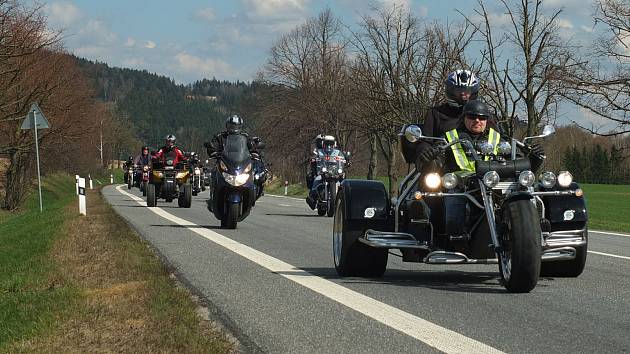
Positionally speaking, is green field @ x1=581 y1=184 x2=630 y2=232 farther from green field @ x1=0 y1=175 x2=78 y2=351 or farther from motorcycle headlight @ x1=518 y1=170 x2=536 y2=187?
green field @ x1=0 y1=175 x2=78 y2=351

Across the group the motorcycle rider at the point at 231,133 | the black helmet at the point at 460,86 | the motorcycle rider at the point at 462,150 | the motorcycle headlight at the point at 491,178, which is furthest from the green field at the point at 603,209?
the motorcycle headlight at the point at 491,178

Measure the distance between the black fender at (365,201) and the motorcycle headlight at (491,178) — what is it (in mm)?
1402

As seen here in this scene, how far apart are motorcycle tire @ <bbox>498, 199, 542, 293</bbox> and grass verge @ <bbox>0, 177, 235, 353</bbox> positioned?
7.29 ft

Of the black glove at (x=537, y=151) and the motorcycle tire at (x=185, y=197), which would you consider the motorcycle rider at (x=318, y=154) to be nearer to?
the motorcycle tire at (x=185, y=197)

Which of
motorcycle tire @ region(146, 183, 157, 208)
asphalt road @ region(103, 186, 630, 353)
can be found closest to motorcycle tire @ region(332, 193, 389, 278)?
asphalt road @ region(103, 186, 630, 353)

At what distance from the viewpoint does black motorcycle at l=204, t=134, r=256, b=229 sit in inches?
608

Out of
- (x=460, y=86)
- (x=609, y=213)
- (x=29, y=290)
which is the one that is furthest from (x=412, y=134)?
(x=609, y=213)

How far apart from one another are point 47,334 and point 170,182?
1879 centimetres

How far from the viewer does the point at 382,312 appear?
621cm

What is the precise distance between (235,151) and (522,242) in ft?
31.5

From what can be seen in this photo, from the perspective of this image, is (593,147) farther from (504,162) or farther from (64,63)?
(504,162)

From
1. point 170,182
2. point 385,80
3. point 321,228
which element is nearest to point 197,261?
point 321,228

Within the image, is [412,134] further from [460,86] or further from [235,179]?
[235,179]

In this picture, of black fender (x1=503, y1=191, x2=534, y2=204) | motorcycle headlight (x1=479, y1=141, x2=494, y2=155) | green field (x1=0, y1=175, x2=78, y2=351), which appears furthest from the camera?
motorcycle headlight (x1=479, y1=141, x2=494, y2=155)
